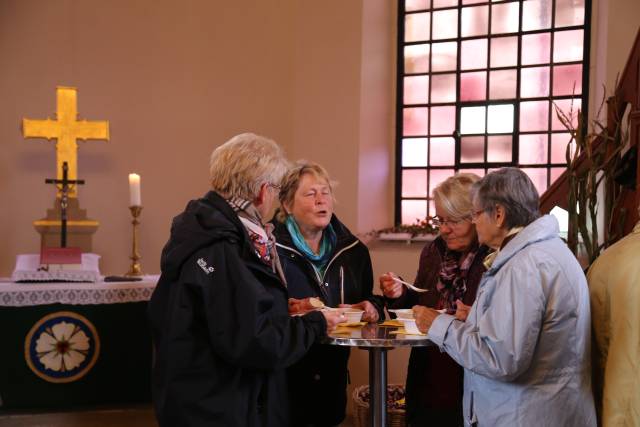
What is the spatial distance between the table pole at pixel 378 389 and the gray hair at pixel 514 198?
77 cm

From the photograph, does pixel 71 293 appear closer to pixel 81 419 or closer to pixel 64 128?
pixel 81 419

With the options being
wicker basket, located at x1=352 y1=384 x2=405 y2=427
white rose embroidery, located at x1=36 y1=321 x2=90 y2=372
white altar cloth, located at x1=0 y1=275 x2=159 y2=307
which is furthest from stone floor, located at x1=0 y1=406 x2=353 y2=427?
wicker basket, located at x1=352 y1=384 x2=405 y2=427

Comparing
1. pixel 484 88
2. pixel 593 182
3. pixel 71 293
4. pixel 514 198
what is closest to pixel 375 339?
pixel 514 198

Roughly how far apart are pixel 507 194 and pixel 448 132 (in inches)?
159

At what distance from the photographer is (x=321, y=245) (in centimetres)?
298

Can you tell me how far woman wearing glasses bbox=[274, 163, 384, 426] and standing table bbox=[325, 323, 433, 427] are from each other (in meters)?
0.19

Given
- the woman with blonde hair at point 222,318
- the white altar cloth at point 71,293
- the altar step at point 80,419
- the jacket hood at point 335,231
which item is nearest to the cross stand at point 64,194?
the white altar cloth at point 71,293

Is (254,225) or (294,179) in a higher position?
(294,179)

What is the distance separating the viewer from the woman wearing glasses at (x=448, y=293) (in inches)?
102

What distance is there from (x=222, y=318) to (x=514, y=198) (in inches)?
35.3

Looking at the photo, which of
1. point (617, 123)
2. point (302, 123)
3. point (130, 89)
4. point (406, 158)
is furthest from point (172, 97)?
point (617, 123)

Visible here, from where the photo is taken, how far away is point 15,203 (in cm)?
546

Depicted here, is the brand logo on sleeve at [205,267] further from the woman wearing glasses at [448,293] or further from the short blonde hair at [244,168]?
the woman wearing glasses at [448,293]

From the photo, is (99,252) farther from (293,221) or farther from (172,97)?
(293,221)
